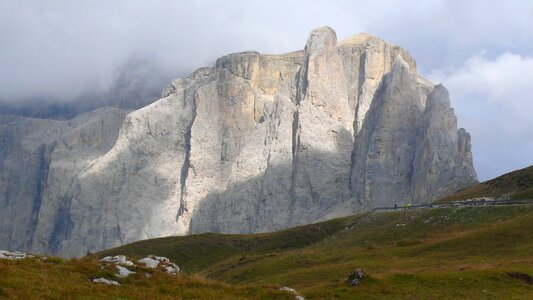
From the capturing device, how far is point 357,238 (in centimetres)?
8019

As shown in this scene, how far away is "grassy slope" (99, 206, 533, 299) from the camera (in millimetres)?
39312

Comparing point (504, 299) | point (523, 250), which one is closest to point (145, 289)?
point (504, 299)

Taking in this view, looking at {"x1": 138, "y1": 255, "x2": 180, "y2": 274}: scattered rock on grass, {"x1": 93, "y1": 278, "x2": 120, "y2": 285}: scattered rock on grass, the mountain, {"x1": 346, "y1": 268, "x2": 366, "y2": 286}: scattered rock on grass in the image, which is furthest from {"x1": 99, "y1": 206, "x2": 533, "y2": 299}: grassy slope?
{"x1": 93, "y1": 278, "x2": 120, "y2": 285}: scattered rock on grass

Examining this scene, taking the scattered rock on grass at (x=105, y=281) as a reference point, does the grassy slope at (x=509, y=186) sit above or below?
above

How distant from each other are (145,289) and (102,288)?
185cm

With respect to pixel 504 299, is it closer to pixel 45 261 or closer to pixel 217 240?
pixel 45 261

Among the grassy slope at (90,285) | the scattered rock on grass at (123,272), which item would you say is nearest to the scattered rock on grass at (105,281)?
the grassy slope at (90,285)

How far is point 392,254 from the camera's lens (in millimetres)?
58406

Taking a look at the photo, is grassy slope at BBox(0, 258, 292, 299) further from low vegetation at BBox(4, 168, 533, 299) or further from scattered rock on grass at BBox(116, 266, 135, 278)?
scattered rock on grass at BBox(116, 266, 135, 278)

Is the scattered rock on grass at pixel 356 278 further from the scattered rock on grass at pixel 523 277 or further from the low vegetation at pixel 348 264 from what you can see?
the scattered rock on grass at pixel 523 277

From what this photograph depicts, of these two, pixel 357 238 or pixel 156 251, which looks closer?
pixel 357 238

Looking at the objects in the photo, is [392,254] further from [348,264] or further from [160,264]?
[160,264]

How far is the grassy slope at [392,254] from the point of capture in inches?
1548

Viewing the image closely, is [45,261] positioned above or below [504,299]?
above
